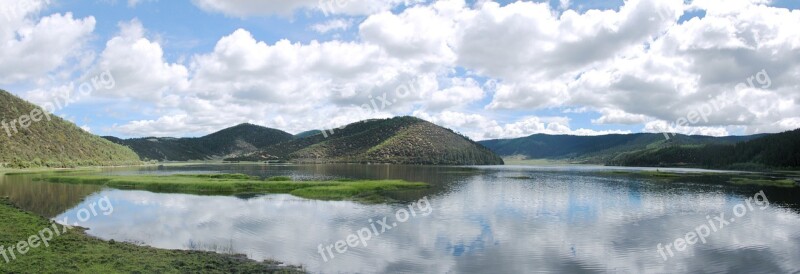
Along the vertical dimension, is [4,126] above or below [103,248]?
above

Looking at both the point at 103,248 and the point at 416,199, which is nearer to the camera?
the point at 103,248

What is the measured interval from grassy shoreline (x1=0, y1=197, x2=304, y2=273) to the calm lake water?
278 cm

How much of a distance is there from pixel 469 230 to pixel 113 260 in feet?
91.3

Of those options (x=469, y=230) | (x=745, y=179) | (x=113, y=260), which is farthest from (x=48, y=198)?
(x=745, y=179)

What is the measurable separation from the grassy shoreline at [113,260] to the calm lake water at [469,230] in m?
2.78

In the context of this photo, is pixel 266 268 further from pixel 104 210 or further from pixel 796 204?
pixel 796 204

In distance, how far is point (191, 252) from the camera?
31734 mm

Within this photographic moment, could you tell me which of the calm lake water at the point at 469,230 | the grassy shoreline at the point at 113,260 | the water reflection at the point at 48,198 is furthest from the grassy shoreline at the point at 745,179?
the water reflection at the point at 48,198

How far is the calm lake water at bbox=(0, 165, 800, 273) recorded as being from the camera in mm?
32094

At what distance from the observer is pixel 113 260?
28.1 m

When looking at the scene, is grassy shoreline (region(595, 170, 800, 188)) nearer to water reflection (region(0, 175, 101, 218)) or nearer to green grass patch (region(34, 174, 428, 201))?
green grass patch (region(34, 174, 428, 201))

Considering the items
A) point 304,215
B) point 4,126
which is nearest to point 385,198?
point 304,215

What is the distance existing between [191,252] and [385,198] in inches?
1643

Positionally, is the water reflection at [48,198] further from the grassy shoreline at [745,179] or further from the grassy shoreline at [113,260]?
the grassy shoreline at [745,179]
